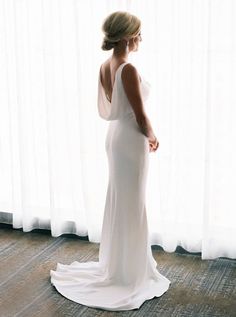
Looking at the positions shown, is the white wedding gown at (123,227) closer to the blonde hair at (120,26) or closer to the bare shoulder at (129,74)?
the bare shoulder at (129,74)

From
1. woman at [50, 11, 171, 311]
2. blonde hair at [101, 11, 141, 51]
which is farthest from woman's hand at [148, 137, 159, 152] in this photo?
blonde hair at [101, 11, 141, 51]

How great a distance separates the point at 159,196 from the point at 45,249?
3.07 feet

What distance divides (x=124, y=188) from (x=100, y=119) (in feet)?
2.76

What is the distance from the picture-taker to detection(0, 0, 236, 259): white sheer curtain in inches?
142

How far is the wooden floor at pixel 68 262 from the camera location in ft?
10.3

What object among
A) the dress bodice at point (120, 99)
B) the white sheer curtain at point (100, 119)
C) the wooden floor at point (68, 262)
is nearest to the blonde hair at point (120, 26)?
the dress bodice at point (120, 99)

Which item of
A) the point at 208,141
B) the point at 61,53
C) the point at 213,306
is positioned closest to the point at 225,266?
the point at 213,306

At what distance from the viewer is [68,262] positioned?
3861 millimetres

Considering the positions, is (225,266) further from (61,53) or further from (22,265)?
(61,53)

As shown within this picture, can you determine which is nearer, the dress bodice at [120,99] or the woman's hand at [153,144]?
the dress bodice at [120,99]

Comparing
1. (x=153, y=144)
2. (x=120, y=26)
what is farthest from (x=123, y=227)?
(x=120, y=26)

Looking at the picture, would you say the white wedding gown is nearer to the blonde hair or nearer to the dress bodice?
the dress bodice

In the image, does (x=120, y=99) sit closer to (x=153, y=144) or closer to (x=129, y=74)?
(x=129, y=74)

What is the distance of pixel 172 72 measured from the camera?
3682 mm
